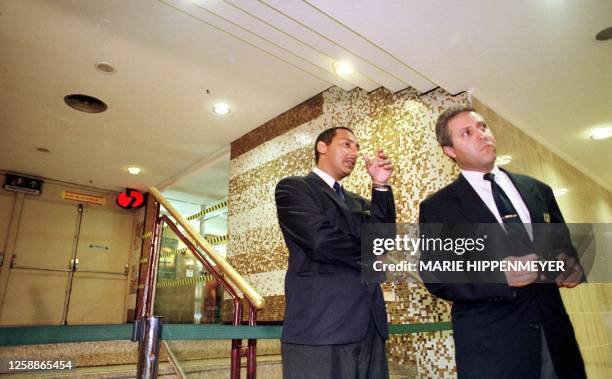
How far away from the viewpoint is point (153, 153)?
20.1 ft

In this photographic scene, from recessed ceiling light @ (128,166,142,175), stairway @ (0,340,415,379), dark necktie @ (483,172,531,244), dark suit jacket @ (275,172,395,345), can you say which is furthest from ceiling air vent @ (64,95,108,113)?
dark necktie @ (483,172,531,244)

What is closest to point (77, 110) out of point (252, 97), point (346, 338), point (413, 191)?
point (252, 97)

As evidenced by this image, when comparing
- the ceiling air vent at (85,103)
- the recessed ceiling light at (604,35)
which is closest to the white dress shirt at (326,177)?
the recessed ceiling light at (604,35)

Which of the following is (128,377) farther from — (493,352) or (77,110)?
(77,110)

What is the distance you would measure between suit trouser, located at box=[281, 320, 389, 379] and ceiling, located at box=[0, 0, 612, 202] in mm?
2114

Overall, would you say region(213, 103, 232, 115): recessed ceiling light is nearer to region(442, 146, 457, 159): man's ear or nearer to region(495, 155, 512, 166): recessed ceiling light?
region(495, 155, 512, 166): recessed ceiling light

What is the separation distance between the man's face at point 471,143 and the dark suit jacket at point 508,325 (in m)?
0.22

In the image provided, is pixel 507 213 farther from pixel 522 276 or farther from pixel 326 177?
pixel 326 177

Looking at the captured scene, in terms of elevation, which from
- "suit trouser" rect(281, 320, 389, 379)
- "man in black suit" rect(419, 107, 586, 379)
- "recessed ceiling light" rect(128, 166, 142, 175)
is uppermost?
"recessed ceiling light" rect(128, 166, 142, 175)

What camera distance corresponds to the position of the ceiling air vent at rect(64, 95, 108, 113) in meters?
4.54

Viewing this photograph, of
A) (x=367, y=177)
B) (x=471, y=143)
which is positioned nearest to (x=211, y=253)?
(x=367, y=177)

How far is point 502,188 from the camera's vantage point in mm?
1502

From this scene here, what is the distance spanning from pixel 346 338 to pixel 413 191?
2204 mm

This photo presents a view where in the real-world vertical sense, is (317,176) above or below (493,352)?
above
